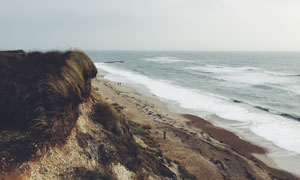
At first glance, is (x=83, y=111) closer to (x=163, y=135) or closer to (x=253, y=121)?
(x=163, y=135)

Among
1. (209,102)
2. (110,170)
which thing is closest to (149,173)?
(110,170)

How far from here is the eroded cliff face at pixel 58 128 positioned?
5.71m

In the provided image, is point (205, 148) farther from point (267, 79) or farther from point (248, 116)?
point (267, 79)

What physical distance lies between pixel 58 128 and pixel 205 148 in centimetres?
1163

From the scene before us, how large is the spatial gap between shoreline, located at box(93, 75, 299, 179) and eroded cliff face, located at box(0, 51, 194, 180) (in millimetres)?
3801

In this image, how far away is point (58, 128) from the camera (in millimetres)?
6707

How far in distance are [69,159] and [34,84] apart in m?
3.11

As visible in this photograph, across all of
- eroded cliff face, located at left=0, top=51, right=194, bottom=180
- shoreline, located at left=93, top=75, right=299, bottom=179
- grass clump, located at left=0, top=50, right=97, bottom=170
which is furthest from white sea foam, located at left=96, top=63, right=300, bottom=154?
grass clump, located at left=0, top=50, right=97, bottom=170

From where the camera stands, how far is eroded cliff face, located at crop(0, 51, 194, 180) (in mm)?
5715

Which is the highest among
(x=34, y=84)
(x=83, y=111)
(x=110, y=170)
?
(x=34, y=84)

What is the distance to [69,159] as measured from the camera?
6.49 m

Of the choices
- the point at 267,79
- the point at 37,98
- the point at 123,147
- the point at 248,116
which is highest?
the point at 37,98

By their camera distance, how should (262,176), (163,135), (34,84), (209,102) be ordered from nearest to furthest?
(34,84) → (262,176) → (163,135) → (209,102)

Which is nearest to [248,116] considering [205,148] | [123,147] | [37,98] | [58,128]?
[205,148]
